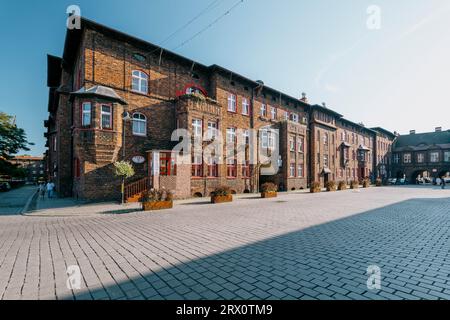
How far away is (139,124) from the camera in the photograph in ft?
54.9

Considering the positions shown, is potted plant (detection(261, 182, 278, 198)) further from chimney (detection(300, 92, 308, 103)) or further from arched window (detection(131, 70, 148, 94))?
chimney (detection(300, 92, 308, 103))

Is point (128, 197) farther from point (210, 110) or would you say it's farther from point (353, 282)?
point (353, 282)

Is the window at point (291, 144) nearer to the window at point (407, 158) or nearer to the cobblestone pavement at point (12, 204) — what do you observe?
the cobblestone pavement at point (12, 204)

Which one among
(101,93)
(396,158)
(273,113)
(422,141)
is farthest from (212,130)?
(422,141)

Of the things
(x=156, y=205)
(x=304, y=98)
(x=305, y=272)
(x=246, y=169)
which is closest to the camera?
(x=305, y=272)

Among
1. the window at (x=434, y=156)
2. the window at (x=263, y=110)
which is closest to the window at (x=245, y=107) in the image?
the window at (x=263, y=110)

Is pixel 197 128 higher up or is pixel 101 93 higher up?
pixel 101 93

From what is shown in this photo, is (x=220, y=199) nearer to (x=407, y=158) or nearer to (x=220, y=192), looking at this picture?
(x=220, y=192)

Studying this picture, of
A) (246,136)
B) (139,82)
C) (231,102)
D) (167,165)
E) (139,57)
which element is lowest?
(167,165)

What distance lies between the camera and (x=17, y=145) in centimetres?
3138

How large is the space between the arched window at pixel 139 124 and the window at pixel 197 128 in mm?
3960

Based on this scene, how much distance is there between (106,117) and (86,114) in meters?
1.18

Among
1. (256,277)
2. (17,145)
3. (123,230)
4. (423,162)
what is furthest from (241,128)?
(423,162)

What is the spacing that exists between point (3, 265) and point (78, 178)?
13538mm
